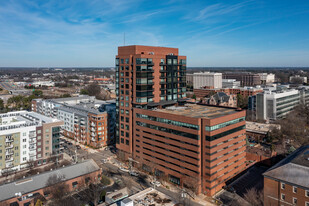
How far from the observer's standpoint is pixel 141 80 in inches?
2451

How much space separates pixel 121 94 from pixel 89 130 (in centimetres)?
2312

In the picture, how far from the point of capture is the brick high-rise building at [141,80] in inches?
2474

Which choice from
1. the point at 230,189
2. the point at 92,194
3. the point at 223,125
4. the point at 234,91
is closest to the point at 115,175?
the point at 92,194

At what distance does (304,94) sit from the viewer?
12962 cm

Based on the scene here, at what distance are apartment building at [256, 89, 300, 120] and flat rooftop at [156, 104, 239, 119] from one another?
187 feet

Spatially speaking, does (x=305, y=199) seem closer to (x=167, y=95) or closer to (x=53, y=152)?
(x=167, y=95)

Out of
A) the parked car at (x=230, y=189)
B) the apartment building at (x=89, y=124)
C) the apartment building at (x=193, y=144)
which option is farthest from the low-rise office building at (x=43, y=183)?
the parked car at (x=230, y=189)

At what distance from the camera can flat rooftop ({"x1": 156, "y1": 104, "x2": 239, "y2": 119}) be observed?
181 ft

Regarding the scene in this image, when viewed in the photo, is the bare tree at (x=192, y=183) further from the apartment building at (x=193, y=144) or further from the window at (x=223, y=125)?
the window at (x=223, y=125)

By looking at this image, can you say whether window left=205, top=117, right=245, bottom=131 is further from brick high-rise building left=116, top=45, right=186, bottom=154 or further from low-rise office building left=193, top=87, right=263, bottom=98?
low-rise office building left=193, top=87, right=263, bottom=98

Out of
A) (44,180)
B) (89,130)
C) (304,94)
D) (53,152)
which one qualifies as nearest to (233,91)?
(304,94)

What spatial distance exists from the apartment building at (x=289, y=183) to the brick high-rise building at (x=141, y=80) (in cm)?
3422

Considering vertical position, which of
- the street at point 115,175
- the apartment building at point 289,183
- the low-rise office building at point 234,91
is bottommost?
the street at point 115,175

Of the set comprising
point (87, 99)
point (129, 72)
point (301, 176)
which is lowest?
point (301, 176)
